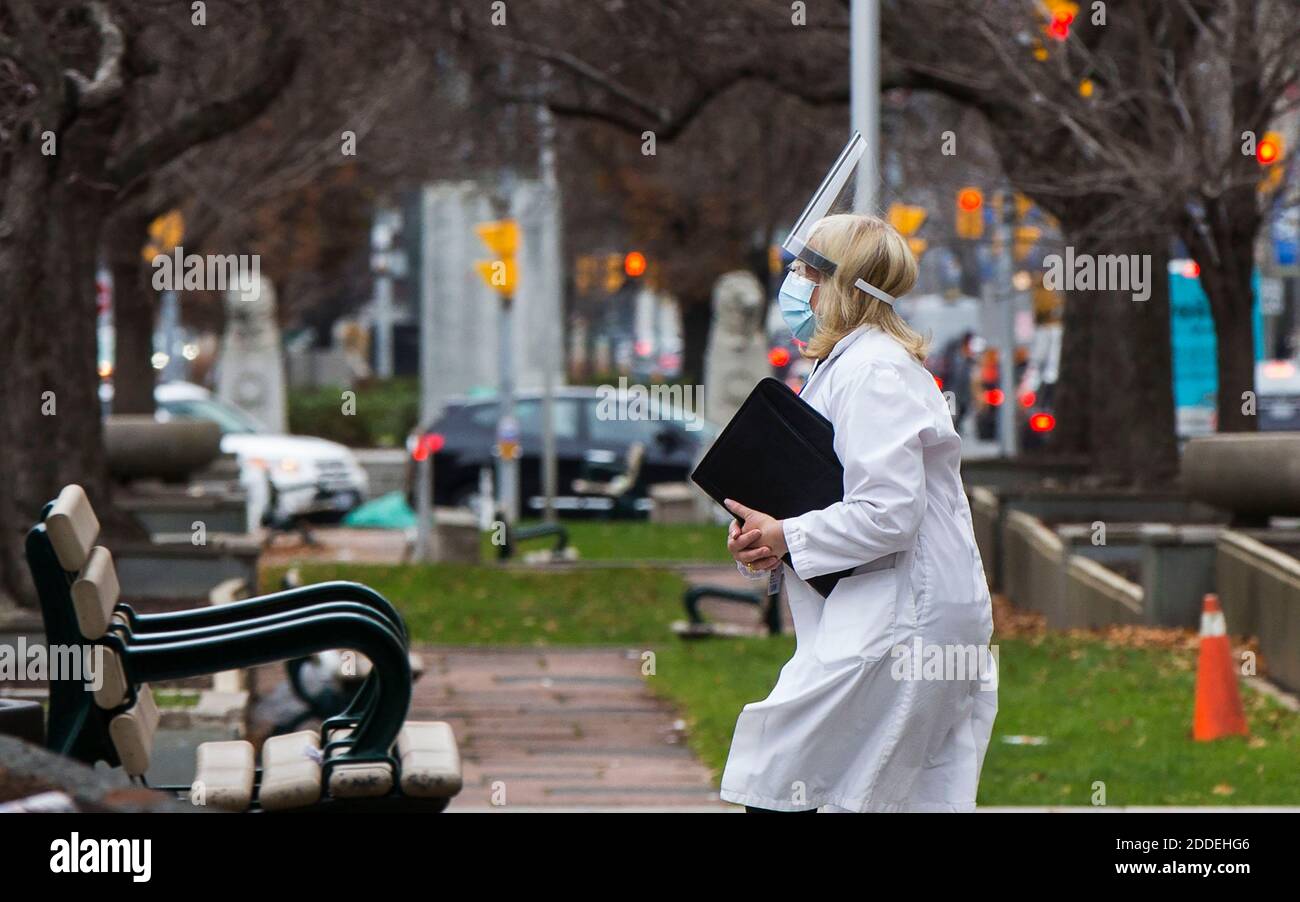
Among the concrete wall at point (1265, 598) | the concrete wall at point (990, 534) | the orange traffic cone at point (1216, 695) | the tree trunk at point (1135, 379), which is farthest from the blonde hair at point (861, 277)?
the concrete wall at point (990, 534)

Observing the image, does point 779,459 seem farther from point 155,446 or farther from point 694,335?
point 694,335

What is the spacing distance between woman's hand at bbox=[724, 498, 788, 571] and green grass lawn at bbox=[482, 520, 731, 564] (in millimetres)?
15120

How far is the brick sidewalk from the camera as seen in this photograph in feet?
28.5

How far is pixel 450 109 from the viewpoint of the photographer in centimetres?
2411

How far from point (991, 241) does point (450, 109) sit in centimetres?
871

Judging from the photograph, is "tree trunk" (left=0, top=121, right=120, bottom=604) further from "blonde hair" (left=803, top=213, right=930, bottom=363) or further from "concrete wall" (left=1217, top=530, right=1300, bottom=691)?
"blonde hair" (left=803, top=213, right=930, bottom=363)

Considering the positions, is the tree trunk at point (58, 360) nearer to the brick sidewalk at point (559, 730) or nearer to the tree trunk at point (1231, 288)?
the brick sidewalk at point (559, 730)

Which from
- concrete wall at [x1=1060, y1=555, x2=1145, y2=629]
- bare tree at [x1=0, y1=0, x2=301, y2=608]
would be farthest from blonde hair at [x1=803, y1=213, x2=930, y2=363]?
concrete wall at [x1=1060, y1=555, x2=1145, y2=629]

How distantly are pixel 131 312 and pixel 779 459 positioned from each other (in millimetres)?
17472

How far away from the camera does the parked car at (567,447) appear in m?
25.7

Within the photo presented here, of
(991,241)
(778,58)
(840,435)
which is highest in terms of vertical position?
(778,58)

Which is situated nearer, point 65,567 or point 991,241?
point 65,567
